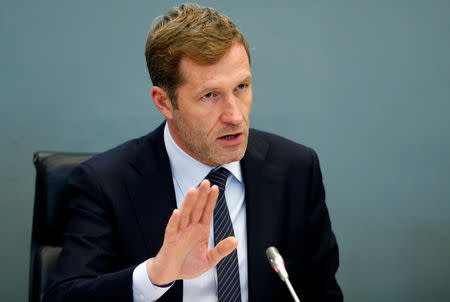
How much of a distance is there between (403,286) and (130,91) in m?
1.48

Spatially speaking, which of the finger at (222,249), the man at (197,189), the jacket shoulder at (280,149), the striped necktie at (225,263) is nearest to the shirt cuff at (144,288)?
the man at (197,189)

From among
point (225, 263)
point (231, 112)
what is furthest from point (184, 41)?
point (225, 263)

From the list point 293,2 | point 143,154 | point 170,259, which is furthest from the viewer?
point 293,2

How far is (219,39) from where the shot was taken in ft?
4.64

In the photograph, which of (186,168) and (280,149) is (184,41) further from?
(280,149)

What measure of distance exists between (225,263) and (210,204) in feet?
1.32

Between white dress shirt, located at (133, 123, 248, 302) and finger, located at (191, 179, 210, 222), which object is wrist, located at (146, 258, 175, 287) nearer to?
finger, located at (191, 179, 210, 222)

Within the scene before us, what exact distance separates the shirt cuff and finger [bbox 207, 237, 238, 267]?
0.41 ft

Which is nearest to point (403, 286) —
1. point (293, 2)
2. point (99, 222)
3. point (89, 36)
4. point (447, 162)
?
point (447, 162)

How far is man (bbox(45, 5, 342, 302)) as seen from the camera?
141 centimetres

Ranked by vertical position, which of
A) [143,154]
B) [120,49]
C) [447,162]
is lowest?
[447,162]

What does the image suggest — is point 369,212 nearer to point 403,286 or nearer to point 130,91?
point 403,286

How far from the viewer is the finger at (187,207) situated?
3.60 feet

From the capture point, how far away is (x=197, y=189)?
136 centimetres
